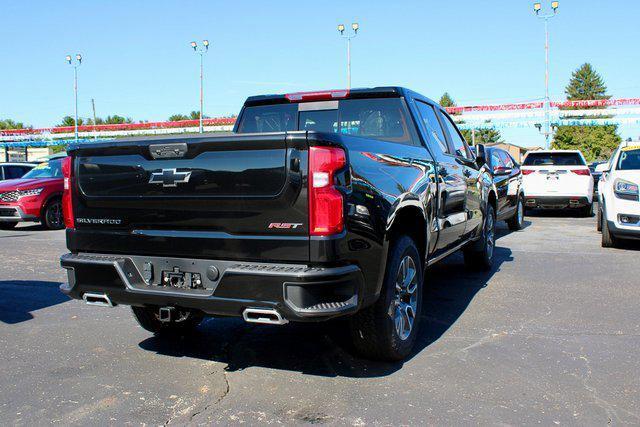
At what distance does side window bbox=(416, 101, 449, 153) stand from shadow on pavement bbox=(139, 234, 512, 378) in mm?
1549

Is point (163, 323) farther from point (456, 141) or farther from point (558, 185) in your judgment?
point (558, 185)

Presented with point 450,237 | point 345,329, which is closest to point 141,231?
point 345,329

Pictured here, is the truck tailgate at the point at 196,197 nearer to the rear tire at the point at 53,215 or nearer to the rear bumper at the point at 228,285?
the rear bumper at the point at 228,285

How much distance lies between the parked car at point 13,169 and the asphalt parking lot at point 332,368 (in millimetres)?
11277

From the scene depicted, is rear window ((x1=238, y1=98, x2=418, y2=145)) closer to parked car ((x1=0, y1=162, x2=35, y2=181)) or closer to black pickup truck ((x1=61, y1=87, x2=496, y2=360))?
black pickup truck ((x1=61, y1=87, x2=496, y2=360))

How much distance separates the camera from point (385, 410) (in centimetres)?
328

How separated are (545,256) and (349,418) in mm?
6412

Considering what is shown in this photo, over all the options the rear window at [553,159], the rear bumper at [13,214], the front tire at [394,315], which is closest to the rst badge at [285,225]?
the front tire at [394,315]

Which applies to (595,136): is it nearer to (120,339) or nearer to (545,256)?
(545,256)

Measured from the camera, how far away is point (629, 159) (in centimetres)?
946

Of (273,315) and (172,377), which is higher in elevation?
(273,315)

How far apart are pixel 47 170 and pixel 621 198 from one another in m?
12.6

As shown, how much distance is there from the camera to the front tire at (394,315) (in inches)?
148

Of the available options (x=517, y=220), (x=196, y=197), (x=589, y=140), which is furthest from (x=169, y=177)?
(x=589, y=140)
